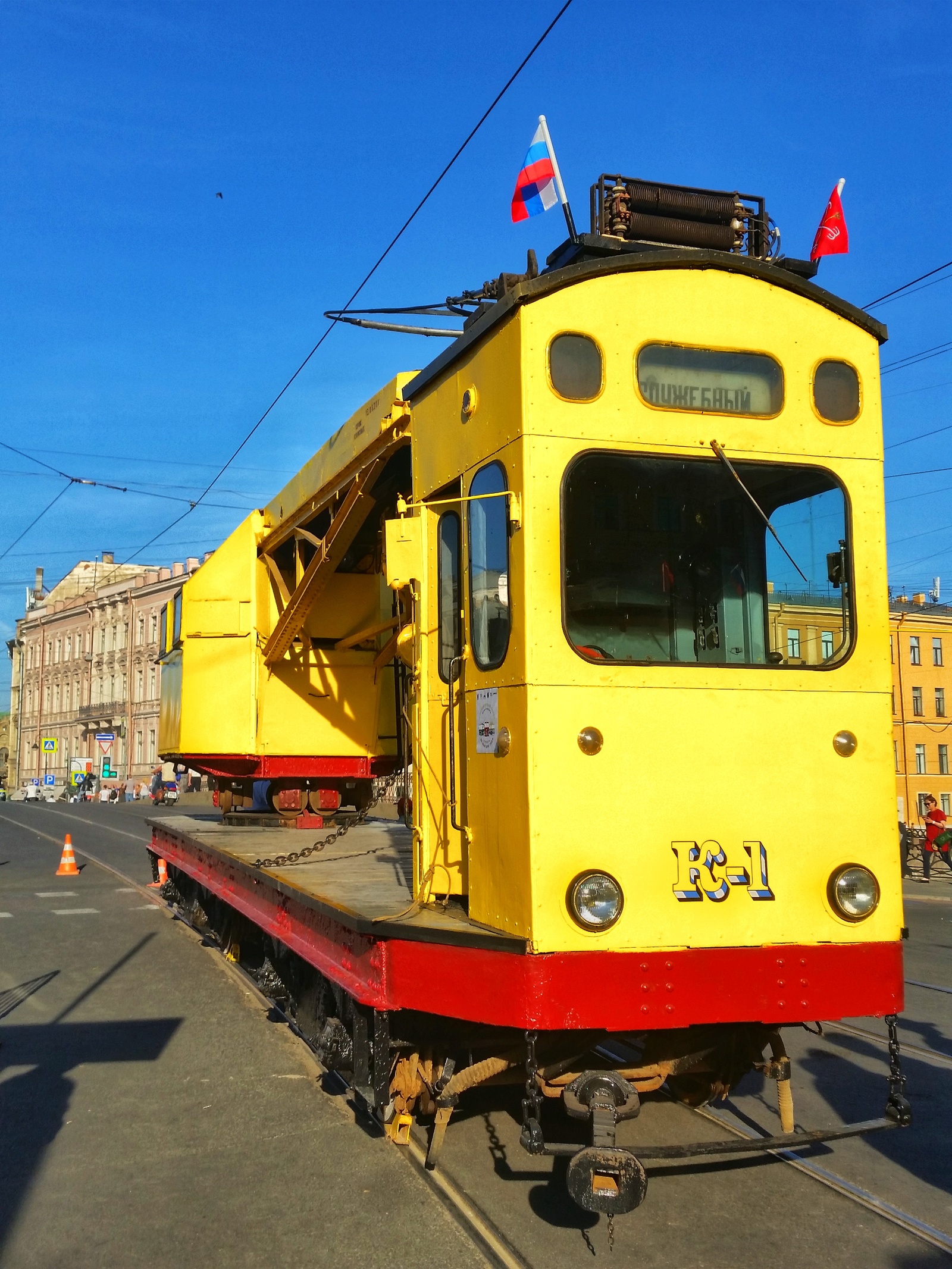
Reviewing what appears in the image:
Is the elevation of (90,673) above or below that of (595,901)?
above

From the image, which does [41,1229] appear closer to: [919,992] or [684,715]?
[684,715]

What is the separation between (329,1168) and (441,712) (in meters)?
2.06

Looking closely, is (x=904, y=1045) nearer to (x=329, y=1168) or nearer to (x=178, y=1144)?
(x=329, y=1168)

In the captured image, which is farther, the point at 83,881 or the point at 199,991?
the point at 83,881

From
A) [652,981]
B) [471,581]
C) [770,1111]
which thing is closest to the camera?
[652,981]

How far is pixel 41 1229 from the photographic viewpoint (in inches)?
174

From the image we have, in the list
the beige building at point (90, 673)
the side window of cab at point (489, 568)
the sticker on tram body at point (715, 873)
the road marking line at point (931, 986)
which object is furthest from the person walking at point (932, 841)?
the beige building at point (90, 673)

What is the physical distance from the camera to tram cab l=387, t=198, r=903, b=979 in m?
4.18

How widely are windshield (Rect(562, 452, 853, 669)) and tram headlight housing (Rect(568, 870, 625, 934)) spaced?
86 centimetres

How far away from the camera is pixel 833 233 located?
6.29m

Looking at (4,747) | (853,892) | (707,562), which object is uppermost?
(707,562)

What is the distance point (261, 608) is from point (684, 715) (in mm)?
5983

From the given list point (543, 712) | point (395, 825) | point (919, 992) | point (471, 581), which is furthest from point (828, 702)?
point (395, 825)

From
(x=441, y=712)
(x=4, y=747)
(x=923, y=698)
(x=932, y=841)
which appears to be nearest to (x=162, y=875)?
(x=441, y=712)
